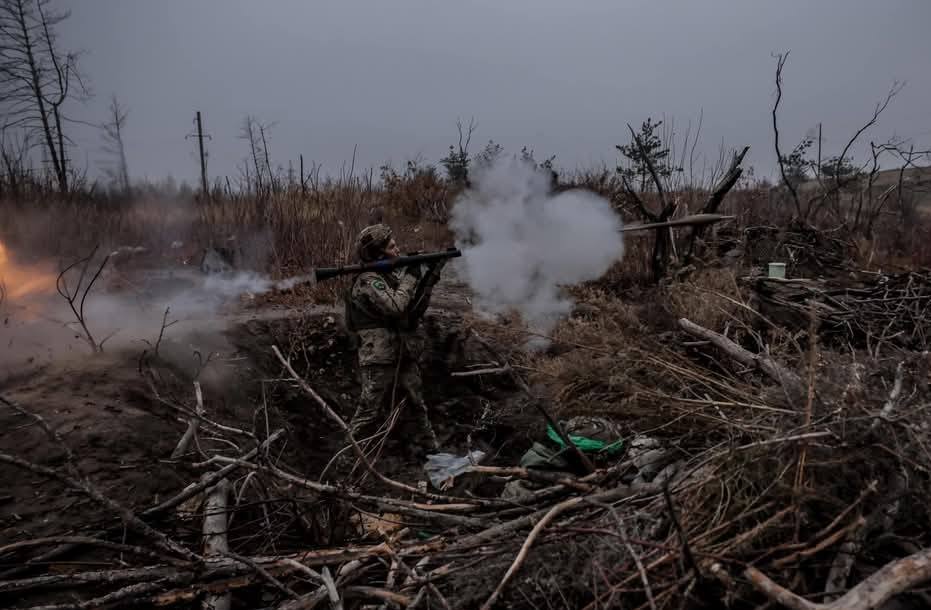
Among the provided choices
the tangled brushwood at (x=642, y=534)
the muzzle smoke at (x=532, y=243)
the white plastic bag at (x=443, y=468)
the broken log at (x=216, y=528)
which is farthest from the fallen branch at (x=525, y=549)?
the muzzle smoke at (x=532, y=243)

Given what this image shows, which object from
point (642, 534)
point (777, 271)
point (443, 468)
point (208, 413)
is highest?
point (777, 271)

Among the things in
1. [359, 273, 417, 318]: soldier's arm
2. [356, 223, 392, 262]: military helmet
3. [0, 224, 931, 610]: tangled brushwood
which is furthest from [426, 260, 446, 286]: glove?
[0, 224, 931, 610]: tangled brushwood

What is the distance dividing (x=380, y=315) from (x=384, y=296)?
1.06ft

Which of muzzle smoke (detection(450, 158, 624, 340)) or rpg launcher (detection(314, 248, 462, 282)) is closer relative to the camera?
rpg launcher (detection(314, 248, 462, 282))

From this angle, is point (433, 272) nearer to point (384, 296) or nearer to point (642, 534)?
point (384, 296)

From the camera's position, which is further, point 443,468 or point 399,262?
point 399,262

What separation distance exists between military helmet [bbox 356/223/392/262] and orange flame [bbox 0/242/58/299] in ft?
17.1

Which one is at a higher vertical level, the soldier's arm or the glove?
the glove

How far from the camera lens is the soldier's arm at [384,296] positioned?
4.54m

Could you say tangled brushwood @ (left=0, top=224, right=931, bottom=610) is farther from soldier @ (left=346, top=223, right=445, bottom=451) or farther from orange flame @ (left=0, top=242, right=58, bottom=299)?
orange flame @ (left=0, top=242, right=58, bottom=299)

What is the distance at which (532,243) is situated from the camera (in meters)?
6.58

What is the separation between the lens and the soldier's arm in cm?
454

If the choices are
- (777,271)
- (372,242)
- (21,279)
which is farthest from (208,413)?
(777,271)

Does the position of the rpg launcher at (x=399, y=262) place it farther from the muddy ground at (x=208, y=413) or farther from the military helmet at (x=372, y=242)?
the muddy ground at (x=208, y=413)
